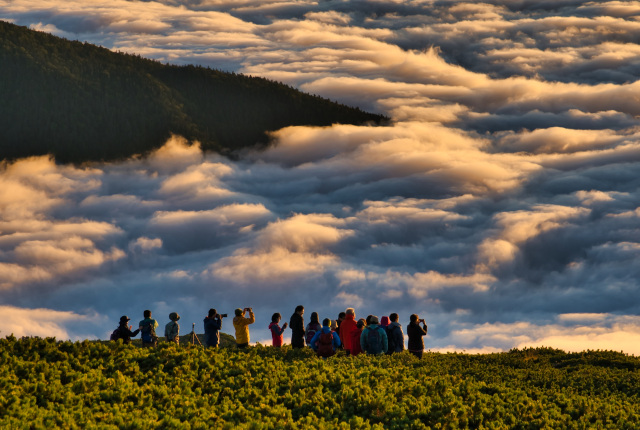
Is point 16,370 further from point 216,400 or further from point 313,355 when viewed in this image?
point 313,355

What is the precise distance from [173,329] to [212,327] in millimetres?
1758

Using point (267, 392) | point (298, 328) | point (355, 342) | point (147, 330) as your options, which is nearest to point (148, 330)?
point (147, 330)

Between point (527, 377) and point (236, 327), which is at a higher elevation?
point (236, 327)

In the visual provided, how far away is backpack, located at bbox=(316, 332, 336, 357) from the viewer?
101 ft

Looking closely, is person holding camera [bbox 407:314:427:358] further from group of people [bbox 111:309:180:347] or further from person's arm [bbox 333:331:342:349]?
group of people [bbox 111:309:180:347]

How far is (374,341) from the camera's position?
3134cm

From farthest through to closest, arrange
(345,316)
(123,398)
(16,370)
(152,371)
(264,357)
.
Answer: (345,316)
(264,357)
(152,371)
(16,370)
(123,398)

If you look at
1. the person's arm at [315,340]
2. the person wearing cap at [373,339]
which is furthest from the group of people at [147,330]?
the person wearing cap at [373,339]

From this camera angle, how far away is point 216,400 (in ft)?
75.1

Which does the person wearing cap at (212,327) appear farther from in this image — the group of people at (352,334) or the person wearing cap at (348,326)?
the person wearing cap at (348,326)

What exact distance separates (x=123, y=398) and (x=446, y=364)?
49.3ft

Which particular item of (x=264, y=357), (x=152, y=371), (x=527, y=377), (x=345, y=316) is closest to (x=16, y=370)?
(x=152, y=371)

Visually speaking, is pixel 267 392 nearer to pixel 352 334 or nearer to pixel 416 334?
pixel 352 334

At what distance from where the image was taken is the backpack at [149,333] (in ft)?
108
